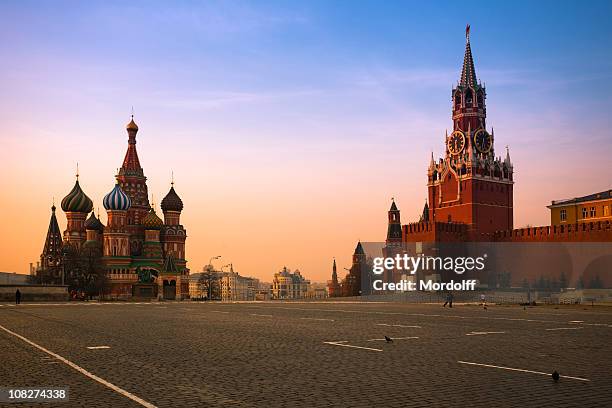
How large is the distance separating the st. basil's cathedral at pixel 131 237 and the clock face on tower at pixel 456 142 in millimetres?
45536

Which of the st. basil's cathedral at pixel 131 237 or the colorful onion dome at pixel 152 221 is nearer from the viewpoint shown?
the st. basil's cathedral at pixel 131 237

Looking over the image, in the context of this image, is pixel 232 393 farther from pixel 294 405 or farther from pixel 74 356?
pixel 74 356

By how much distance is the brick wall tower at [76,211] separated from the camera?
327 ft

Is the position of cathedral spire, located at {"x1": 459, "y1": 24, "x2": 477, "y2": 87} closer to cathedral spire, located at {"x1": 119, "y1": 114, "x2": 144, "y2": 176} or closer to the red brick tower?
the red brick tower

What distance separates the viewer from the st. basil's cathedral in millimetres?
88812

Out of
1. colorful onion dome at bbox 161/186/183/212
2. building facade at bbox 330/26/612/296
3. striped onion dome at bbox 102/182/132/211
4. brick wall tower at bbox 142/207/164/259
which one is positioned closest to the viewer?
building facade at bbox 330/26/612/296

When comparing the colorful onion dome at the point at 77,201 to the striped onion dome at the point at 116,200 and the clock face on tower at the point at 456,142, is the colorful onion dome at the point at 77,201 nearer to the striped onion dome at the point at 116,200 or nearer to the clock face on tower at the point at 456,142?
the striped onion dome at the point at 116,200

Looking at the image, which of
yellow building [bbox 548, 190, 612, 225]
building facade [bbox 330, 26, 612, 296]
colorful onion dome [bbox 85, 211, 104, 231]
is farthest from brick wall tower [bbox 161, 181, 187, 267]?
yellow building [bbox 548, 190, 612, 225]

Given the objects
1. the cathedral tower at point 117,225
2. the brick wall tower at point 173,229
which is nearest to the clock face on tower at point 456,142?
the brick wall tower at point 173,229

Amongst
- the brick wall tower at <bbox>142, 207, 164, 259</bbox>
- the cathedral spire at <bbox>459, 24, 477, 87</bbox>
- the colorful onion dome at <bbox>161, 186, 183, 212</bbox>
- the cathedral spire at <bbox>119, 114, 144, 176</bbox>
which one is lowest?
the brick wall tower at <bbox>142, 207, 164, 259</bbox>

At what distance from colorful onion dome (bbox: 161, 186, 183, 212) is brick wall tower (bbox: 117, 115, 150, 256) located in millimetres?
3121

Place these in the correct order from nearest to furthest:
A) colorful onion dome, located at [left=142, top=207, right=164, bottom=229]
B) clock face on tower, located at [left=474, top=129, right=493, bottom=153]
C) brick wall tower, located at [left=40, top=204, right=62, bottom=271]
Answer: colorful onion dome, located at [left=142, top=207, right=164, bottom=229] → clock face on tower, located at [left=474, top=129, right=493, bottom=153] → brick wall tower, located at [left=40, top=204, right=62, bottom=271]

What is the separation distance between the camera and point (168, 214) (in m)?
97.8

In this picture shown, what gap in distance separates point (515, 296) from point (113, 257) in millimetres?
54667
